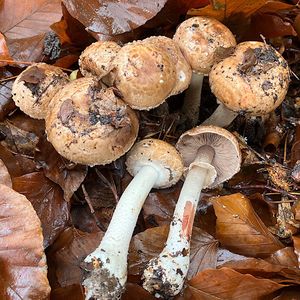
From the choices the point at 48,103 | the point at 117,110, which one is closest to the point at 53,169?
the point at 48,103

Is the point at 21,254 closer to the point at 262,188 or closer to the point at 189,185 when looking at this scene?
the point at 189,185

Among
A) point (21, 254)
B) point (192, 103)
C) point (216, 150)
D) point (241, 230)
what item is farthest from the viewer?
point (192, 103)

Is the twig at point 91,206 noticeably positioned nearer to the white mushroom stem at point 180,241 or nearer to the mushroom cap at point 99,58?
the white mushroom stem at point 180,241

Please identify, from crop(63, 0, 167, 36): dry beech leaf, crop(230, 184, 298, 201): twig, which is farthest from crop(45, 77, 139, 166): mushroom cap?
crop(230, 184, 298, 201): twig

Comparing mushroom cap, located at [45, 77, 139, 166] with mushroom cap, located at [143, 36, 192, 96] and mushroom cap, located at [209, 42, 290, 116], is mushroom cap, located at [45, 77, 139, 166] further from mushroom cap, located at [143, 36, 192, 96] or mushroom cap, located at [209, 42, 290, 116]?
mushroom cap, located at [209, 42, 290, 116]

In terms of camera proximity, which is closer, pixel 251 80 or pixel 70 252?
pixel 251 80

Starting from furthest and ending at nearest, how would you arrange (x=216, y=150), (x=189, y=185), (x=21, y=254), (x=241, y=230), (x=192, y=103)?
(x=192, y=103), (x=216, y=150), (x=189, y=185), (x=241, y=230), (x=21, y=254)

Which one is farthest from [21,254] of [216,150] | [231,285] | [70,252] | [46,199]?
[216,150]
